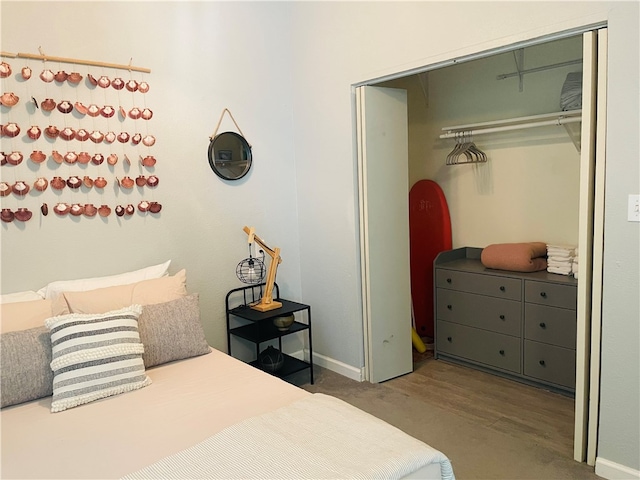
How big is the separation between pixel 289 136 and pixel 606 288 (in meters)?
2.29

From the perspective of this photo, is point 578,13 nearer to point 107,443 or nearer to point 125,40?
point 125,40

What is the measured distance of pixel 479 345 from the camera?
356 centimetres

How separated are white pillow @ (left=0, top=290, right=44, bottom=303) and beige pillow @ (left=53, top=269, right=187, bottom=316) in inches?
7.5

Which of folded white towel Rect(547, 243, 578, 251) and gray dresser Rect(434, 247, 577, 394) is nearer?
gray dresser Rect(434, 247, 577, 394)

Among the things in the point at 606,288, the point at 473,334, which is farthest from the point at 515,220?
the point at 606,288

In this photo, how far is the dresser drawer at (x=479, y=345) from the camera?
11.1 ft

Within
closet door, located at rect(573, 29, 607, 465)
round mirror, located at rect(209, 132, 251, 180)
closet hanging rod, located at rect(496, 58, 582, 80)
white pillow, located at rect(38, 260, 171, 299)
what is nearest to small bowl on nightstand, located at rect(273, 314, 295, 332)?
white pillow, located at rect(38, 260, 171, 299)

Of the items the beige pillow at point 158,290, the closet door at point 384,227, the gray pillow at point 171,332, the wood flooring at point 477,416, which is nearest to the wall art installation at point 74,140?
the beige pillow at point 158,290

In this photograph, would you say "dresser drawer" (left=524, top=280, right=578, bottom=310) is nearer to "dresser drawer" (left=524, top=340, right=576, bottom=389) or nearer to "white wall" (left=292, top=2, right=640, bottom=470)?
"dresser drawer" (left=524, top=340, right=576, bottom=389)

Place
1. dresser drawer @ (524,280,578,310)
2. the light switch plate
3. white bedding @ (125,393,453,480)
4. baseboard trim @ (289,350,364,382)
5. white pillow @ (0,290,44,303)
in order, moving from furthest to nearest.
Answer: baseboard trim @ (289,350,364,382) < dresser drawer @ (524,280,578,310) < white pillow @ (0,290,44,303) < the light switch plate < white bedding @ (125,393,453,480)

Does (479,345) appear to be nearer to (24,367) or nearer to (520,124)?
(520,124)

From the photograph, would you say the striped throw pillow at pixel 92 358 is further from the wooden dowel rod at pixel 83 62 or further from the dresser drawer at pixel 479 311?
the dresser drawer at pixel 479 311

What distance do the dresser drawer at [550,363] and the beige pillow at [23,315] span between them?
2.82 m

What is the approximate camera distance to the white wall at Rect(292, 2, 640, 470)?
209 cm
